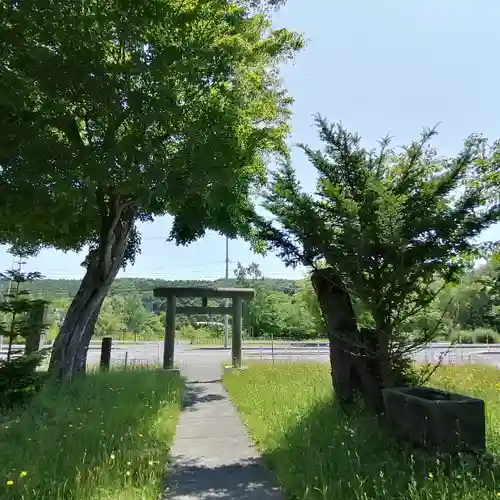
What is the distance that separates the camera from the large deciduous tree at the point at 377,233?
17.3 ft

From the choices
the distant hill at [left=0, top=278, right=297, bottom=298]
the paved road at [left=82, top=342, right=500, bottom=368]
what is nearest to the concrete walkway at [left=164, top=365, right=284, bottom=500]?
the distant hill at [left=0, top=278, right=297, bottom=298]

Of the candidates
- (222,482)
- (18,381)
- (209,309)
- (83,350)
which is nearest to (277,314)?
(209,309)

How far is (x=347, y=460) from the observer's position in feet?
13.6

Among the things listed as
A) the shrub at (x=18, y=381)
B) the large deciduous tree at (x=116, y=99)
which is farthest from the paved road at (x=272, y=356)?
the large deciduous tree at (x=116, y=99)

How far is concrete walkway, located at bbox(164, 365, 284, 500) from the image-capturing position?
396 cm

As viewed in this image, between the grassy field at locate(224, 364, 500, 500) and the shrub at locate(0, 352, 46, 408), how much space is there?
340 cm

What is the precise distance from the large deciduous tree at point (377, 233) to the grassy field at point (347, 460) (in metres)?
0.87

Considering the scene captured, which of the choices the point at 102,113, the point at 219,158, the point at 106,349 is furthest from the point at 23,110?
the point at 106,349

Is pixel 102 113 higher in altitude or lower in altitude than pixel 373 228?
higher

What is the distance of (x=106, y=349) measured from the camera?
536 inches

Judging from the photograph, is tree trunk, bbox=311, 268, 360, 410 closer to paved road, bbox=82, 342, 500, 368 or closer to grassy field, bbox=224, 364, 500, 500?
grassy field, bbox=224, 364, 500, 500

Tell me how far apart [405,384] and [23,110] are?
625cm

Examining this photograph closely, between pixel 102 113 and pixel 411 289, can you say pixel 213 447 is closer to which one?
pixel 411 289

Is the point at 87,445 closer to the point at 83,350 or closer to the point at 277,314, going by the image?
the point at 83,350
